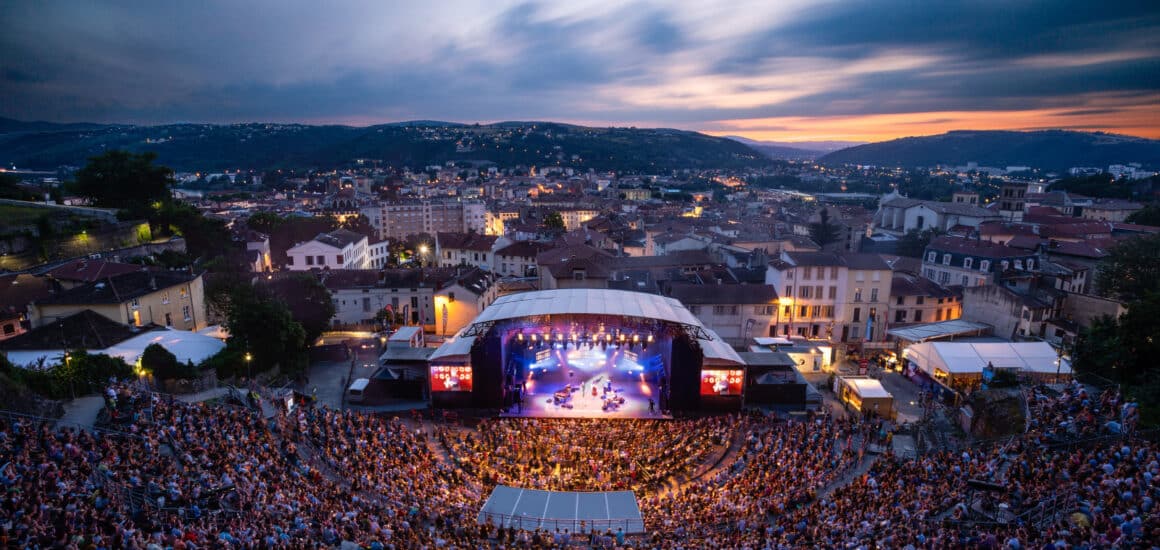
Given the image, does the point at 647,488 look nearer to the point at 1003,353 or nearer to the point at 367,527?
the point at 367,527

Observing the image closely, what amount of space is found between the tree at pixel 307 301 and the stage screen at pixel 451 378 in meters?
7.78

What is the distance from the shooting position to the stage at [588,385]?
22.6 m

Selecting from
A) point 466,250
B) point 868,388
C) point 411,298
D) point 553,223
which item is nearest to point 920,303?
point 868,388

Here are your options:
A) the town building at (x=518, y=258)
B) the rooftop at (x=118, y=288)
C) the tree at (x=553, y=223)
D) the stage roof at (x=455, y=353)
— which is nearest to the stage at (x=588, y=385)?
the stage roof at (x=455, y=353)

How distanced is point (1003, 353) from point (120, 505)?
28.8 metres

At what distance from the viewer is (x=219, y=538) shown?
32.6ft

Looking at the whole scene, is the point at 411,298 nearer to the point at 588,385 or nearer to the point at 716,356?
the point at 588,385

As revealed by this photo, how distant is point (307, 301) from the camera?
28375mm

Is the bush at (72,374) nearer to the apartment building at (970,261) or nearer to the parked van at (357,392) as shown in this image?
the parked van at (357,392)

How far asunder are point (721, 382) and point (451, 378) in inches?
426

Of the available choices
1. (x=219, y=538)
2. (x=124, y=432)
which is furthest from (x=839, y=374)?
(x=124, y=432)

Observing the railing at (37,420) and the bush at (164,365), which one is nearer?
the railing at (37,420)

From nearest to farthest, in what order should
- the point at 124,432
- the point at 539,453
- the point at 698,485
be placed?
the point at 124,432 < the point at 698,485 < the point at 539,453

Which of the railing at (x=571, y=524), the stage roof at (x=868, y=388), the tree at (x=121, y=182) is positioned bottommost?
the railing at (x=571, y=524)
